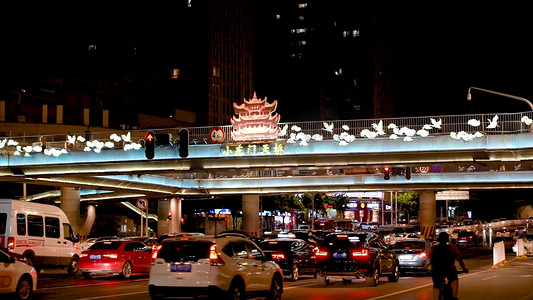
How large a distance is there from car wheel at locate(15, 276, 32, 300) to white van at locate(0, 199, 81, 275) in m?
4.07

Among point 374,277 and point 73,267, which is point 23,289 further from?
point 73,267

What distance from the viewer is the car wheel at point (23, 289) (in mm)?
18156

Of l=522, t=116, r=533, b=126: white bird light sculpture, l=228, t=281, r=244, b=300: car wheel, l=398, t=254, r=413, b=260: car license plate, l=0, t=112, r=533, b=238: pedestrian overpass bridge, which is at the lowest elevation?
l=398, t=254, r=413, b=260: car license plate

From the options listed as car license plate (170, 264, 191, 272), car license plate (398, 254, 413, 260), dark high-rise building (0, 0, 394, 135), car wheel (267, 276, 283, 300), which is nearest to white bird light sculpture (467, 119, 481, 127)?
car license plate (398, 254, 413, 260)

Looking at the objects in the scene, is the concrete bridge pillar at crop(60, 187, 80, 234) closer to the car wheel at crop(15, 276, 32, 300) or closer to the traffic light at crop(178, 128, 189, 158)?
the traffic light at crop(178, 128, 189, 158)

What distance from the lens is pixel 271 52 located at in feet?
620

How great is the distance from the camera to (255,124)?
45.1 meters

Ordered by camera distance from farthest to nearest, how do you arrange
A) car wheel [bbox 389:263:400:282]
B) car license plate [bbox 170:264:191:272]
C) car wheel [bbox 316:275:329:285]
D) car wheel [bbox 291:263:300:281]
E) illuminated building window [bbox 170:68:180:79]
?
illuminated building window [bbox 170:68:180:79]
car wheel [bbox 291:263:300:281]
car wheel [bbox 389:263:400:282]
car wheel [bbox 316:275:329:285]
car license plate [bbox 170:264:191:272]

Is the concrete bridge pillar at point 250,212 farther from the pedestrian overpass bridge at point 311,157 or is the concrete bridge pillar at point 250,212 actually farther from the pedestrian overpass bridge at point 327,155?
the pedestrian overpass bridge at point 327,155

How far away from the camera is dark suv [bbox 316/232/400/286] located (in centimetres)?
2325

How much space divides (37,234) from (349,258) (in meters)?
11.0

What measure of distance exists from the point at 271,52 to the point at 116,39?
67.8 metres

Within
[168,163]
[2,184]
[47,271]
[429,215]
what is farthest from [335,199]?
[47,271]

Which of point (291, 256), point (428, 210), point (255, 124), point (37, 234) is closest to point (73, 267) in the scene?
point (37, 234)
